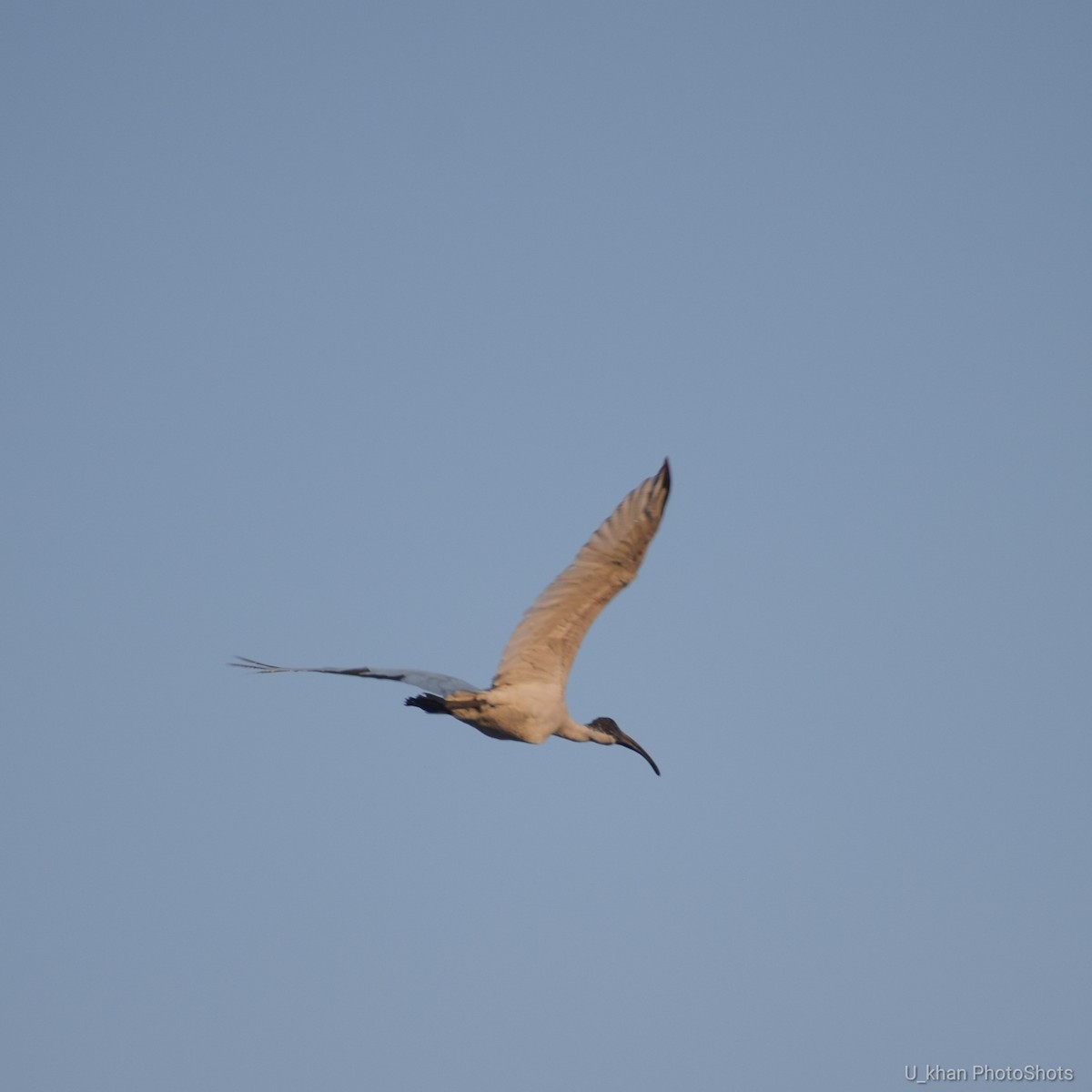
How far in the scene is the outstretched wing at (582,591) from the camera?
846 inches

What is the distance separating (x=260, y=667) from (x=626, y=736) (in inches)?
221

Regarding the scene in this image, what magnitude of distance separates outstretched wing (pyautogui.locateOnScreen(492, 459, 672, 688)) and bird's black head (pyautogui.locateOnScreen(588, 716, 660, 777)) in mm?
3538

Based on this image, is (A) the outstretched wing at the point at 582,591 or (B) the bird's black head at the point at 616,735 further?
(B) the bird's black head at the point at 616,735

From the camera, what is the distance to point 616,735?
87.3 feet

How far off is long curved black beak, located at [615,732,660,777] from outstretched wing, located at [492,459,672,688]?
13.0 ft

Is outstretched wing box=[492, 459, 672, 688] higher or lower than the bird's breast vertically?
higher

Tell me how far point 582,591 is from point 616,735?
207 inches

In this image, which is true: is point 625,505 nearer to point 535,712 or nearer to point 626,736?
point 535,712

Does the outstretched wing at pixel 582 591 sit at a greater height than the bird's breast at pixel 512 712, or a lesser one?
greater

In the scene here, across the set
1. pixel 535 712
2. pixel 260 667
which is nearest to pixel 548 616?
pixel 535 712

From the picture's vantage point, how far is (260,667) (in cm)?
2431

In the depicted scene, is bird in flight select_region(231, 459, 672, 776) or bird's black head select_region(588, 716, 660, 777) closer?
bird in flight select_region(231, 459, 672, 776)

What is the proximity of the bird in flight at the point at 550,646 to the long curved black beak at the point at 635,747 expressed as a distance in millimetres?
2576

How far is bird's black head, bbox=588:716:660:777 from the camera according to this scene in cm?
2639
